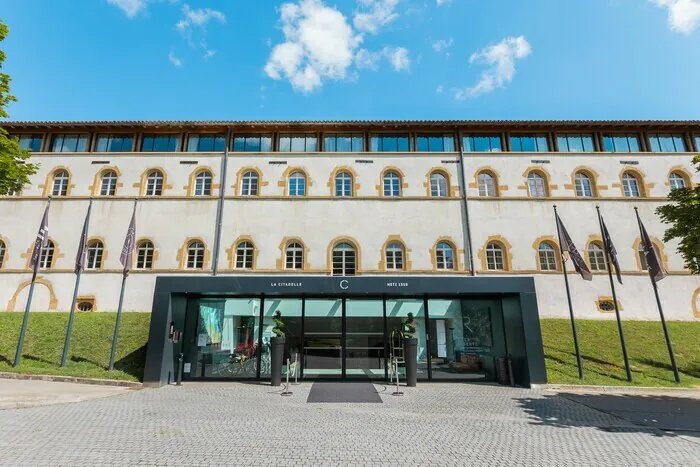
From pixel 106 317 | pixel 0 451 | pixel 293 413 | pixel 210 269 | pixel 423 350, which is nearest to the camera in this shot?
pixel 0 451

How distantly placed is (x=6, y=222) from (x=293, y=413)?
25.1 m

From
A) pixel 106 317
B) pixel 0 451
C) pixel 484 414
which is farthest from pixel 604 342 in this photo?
pixel 106 317

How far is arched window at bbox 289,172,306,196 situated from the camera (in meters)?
24.2

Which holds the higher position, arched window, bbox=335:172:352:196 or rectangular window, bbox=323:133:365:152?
rectangular window, bbox=323:133:365:152

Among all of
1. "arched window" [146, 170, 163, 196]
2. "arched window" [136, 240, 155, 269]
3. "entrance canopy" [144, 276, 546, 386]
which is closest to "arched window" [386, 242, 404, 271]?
"entrance canopy" [144, 276, 546, 386]

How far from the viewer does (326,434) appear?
24.2 feet

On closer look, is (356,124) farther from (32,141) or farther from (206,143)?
(32,141)

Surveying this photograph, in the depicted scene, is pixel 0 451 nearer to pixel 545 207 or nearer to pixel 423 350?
pixel 423 350

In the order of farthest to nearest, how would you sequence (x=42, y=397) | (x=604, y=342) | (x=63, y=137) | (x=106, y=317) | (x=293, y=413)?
(x=63, y=137) → (x=106, y=317) → (x=604, y=342) → (x=42, y=397) → (x=293, y=413)

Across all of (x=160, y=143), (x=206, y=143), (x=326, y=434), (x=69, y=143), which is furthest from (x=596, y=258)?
(x=69, y=143)

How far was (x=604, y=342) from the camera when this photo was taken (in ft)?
57.2

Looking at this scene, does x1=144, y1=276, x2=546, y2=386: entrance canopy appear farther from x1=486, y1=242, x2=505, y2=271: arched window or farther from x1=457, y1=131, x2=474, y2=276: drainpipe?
x1=486, y1=242, x2=505, y2=271: arched window

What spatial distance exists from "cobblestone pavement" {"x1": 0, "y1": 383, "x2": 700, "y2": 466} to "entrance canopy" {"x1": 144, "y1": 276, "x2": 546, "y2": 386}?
3251 mm

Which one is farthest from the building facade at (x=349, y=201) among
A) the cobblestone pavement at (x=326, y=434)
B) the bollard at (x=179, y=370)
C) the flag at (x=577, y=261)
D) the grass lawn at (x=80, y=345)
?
the cobblestone pavement at (x=326, y=434)
